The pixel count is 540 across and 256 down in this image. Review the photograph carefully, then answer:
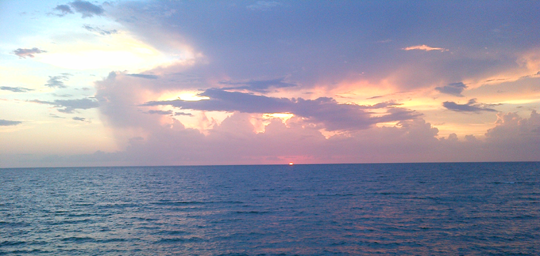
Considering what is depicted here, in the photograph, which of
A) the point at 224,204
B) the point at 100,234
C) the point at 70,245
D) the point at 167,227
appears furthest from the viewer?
the point at 224,204

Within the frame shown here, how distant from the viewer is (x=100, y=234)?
3216cm

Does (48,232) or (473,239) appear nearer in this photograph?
(473,239)

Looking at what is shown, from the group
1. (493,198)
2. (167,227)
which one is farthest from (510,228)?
(167,227)

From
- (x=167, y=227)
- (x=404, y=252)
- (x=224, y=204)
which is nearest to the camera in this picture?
(x=404, y=252)

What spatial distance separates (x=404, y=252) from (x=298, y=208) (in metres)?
22.2

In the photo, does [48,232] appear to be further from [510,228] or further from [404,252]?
[510,228]

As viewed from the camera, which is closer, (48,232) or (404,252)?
(404,252)

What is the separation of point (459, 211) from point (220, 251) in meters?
34.3

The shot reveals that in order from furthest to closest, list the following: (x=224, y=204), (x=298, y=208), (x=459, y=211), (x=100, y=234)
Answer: (x=224, y=204) → (x=298, y=208) → (x=459, y=211) → (x=100, y=234)

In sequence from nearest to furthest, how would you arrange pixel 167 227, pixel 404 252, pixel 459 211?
pixel 404 252, pixel 167 227, pixel 459 211

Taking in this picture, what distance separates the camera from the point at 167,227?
116 feet

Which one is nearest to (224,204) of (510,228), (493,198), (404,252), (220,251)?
(220,251)

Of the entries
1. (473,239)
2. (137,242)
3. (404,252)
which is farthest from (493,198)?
(137,242)

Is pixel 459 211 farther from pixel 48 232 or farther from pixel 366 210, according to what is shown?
pixel 48 232
